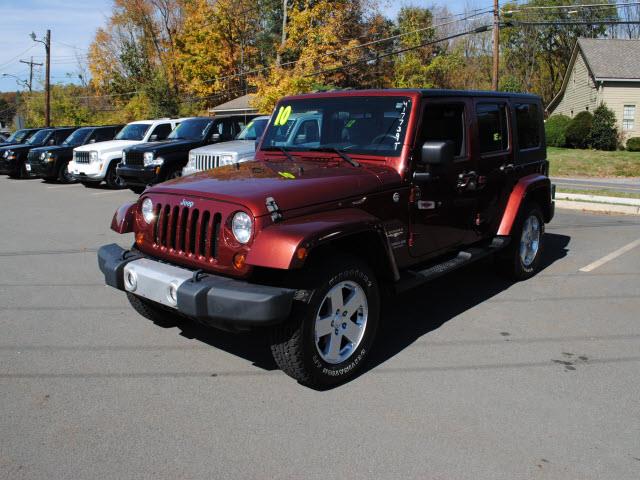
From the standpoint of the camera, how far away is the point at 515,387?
3914 millimetres

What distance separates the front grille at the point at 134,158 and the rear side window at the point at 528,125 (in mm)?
9392

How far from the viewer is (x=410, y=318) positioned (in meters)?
5.31

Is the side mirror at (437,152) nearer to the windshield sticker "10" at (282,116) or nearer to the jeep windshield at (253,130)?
the windshield sticker "10" at (282,116)

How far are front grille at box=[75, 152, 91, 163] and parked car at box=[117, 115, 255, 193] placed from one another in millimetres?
2126

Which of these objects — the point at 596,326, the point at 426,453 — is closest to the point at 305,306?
the point at 426,453

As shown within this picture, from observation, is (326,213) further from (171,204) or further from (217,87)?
(217,87)

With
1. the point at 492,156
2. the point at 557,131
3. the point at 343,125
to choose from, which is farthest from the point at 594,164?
the point at 343,125

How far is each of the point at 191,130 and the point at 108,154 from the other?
2691 millimetres

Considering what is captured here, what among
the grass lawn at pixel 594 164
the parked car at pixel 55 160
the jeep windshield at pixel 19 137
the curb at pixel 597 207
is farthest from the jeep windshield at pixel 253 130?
the jeep windshield at pixel 19 137

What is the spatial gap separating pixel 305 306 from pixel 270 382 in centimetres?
73

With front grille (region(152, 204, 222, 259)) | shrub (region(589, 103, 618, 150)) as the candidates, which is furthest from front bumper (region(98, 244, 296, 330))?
shrub (region(589, 103, 618, 150))

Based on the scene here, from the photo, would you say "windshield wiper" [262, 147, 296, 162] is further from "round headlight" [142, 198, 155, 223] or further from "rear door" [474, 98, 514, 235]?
"rear door" [474, 98, 514, 235]

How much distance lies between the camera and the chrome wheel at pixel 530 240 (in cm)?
641

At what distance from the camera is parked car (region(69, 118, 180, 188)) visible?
15844 millimetres
